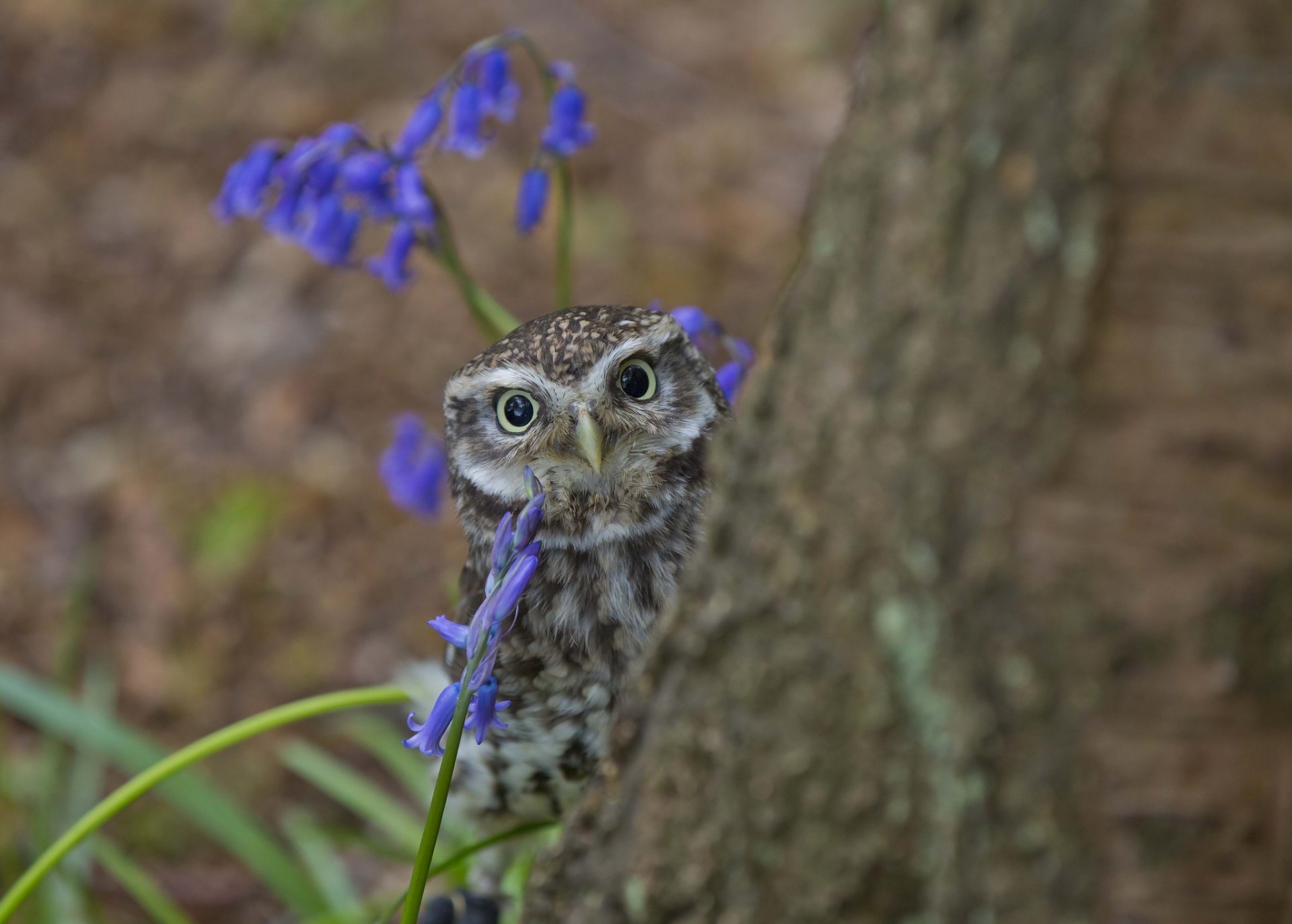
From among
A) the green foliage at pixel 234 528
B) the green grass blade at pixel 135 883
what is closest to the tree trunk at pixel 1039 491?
the green grass blade at pixel 135 883

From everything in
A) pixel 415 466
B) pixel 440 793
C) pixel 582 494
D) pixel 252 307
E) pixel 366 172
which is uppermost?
pixel 252 307

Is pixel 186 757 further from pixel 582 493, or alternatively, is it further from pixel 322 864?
pixel 322 864

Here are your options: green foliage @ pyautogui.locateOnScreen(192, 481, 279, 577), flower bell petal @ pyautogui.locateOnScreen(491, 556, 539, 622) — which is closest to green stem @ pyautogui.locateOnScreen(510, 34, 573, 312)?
flower bell petal @ pyautogui.locateOnScreen(491, 556, 539, 622)

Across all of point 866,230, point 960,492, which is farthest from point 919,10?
point 960,492

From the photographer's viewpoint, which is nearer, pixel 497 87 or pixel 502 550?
pixel 502 550

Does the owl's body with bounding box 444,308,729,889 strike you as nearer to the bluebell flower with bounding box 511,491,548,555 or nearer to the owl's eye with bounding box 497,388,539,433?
the owl's eye with bounding box 497,388,539,433

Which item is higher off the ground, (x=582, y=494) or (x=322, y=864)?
(x=582, y=494)

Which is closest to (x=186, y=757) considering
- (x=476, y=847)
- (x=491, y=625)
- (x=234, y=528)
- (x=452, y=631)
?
(x=476, y=847)
